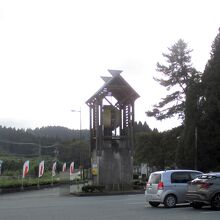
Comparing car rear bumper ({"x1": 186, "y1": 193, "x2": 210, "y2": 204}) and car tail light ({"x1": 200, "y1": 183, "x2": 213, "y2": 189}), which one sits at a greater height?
car tail light ({"x1": 200, "y1": 183, "x2": 213, "y2": 189})

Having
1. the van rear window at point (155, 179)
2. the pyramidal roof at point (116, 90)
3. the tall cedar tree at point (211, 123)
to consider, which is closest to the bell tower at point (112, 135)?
the pyramidal roof at point (116, 90)

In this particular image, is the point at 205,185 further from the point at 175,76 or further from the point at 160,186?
the point at 175,76

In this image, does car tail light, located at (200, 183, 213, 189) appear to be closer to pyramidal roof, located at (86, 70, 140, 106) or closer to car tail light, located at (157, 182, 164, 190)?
car tail light, located at (157, 182, 164, 190)

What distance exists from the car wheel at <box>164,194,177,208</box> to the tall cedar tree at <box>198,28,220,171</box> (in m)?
29.5

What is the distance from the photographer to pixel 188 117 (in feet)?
173

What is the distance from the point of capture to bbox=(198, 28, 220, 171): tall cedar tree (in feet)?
165

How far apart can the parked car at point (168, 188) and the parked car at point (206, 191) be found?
1.46 m

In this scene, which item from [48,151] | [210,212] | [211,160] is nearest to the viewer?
[210,212]

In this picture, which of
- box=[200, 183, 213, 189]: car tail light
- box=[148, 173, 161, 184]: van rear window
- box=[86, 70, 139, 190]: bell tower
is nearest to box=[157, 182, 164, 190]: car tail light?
box=[148, 173, 161, 184]: van rear window

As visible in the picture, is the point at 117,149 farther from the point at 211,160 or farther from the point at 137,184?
the point at 211,160

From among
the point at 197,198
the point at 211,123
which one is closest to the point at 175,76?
the point at 211,123

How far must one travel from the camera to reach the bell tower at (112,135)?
128 ft

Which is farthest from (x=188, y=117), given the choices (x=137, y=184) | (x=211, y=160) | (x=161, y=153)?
(x=161, y=153)

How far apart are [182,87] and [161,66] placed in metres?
5.10
